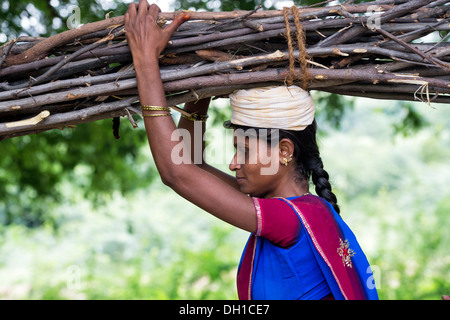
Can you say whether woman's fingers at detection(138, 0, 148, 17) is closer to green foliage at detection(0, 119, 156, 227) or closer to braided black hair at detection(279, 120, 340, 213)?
braided black hair at detection(279, 120, 340, 213)

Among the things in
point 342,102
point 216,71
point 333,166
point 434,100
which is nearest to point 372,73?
point 434,100

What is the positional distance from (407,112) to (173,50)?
11.9ft

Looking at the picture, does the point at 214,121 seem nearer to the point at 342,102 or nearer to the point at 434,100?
the point at 342,102

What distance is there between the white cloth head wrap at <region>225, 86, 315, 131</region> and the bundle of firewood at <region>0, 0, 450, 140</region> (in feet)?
0.12

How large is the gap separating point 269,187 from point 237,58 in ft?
1.78

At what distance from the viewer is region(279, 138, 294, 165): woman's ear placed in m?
1.97

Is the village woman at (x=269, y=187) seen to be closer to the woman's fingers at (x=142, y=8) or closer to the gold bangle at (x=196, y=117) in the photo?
the woman's fingers at (x=142, y=8)

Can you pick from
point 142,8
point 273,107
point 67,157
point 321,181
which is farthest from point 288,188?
point 67,157

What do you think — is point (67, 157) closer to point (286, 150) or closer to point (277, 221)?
point (286, 150)

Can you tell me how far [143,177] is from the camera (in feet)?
26.3

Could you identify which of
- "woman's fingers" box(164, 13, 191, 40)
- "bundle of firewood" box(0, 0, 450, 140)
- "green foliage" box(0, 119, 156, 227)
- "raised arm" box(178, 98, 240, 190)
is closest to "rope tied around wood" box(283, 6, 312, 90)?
"bundle of firewood" box(0, 0, 450, 140)

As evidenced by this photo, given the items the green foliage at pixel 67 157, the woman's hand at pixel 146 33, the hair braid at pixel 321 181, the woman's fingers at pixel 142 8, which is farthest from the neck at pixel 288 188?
the green foliage at pixel 67 157

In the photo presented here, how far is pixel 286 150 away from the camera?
1991mm

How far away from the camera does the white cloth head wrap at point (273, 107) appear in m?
1.84
